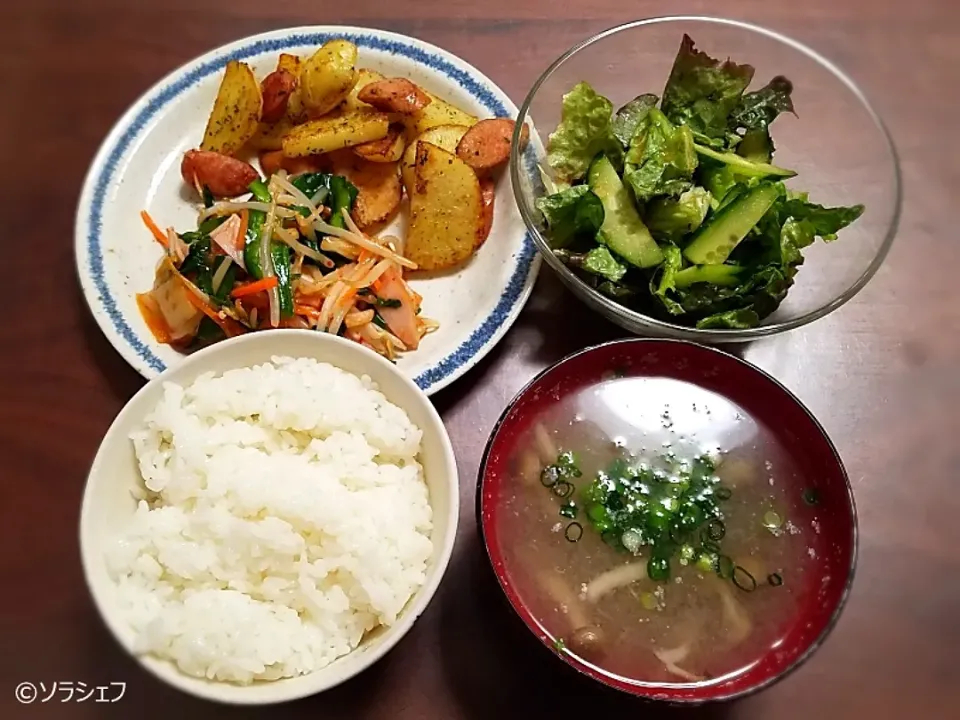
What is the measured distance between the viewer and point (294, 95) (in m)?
2.24

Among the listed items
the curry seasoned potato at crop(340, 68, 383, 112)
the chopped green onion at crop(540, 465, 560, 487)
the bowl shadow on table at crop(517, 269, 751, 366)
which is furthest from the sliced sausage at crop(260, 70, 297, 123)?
the chopped green onion at crop(540, 465, 560, 487)

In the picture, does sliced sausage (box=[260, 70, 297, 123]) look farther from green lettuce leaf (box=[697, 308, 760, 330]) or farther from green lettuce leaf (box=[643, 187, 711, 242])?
green lettuce leaf (box=[697, 308, 760, 330])

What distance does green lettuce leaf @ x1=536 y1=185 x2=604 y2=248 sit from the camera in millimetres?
1923

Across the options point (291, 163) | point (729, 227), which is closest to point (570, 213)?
point (729, 227)

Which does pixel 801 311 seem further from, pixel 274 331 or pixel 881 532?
pixel 274 331

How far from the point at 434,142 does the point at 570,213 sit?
0.47 meters

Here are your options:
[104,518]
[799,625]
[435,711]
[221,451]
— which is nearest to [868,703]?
[799,625]

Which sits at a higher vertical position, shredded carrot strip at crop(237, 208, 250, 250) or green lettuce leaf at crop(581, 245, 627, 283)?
green lettuce leaf at crop(581, 245, 627, 283)

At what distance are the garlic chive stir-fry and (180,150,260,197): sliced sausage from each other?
0.22 feet

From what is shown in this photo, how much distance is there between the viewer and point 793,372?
215cm

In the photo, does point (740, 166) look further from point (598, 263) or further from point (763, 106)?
point (598, 263)

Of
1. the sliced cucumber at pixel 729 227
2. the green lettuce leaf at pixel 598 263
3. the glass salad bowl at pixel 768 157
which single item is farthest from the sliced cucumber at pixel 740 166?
the green lettuce leaf at pixel 598 263

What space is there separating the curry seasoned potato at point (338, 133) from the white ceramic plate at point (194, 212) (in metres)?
0.28

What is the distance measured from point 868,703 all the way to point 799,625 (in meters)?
0.37
